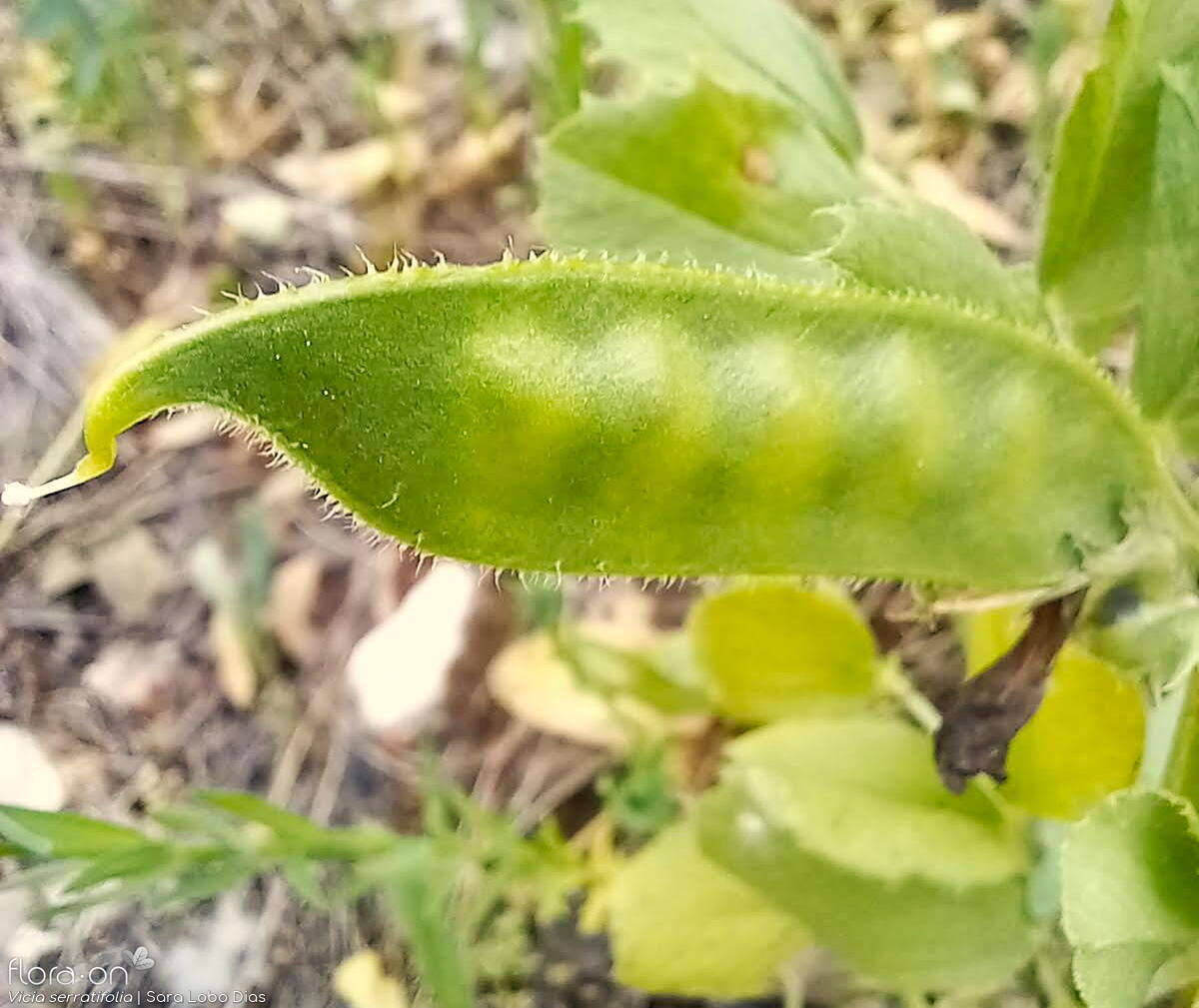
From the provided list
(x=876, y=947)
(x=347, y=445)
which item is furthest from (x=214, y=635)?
(x=347, y=445)

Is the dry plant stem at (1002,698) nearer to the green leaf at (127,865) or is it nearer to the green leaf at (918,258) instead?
the green leaf at (918,258)

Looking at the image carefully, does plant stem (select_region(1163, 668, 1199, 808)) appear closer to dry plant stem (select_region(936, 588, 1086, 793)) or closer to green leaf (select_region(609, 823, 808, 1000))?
dry plant stem (select_region(936, 588, 1086, 793))

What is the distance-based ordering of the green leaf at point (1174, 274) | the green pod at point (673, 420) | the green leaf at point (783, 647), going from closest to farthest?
the green pod at point (673, 420), the green leaf at point (1174, 274), the green leaf at point (783, 647)

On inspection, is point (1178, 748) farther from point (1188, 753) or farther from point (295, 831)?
point (295, 831)

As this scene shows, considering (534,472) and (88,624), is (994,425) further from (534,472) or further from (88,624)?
(88,624)

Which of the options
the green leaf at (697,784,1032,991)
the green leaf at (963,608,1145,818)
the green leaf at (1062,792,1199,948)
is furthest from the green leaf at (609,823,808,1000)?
the green leaf at (1062,792,1199,948)

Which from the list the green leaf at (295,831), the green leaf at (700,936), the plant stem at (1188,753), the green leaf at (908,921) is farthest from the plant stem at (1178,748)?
the green leaf at (295,831)
